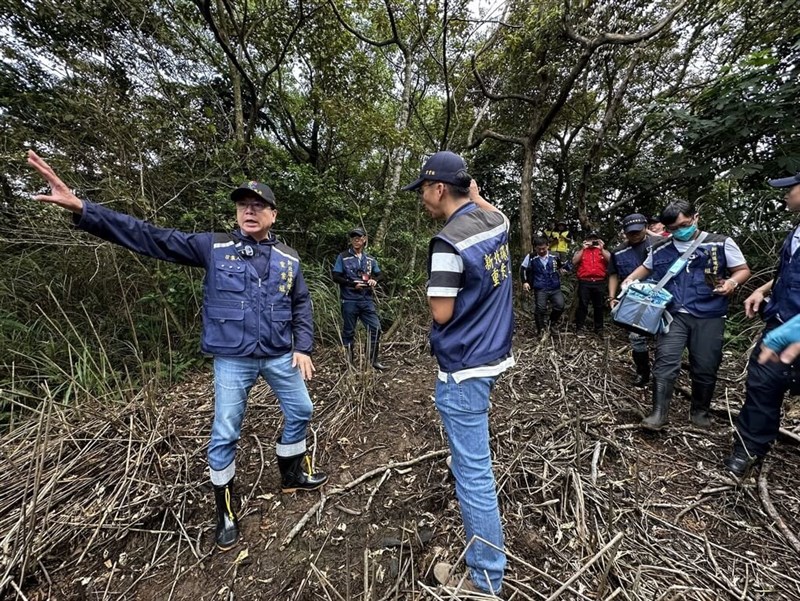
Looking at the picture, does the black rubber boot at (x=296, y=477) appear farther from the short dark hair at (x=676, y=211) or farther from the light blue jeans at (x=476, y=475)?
the short dark hair at (x=676, y=211)

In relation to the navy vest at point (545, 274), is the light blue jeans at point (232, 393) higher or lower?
lower

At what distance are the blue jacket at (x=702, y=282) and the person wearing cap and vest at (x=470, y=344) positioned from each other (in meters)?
2.19

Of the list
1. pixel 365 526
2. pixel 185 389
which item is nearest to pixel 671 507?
pixel 365 526

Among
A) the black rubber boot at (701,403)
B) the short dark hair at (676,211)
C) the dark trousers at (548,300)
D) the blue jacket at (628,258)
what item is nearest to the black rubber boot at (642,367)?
the black rubber boot at (701,403)

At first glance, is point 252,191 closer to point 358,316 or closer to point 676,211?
point 358,316

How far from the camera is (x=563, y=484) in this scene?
2.14 metres

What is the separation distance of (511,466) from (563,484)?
1.05ft

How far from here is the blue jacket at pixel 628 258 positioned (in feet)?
14.0

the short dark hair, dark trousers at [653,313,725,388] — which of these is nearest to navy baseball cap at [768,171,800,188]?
the short dark hair

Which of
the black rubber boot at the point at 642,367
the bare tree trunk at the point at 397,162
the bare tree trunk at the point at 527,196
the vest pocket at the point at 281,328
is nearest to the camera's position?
the vest pocket at the point at 281,328

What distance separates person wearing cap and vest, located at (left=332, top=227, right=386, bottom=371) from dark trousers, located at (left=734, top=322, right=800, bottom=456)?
3.40 meters

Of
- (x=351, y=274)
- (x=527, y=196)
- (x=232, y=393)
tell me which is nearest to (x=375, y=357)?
(x=351, y=274)

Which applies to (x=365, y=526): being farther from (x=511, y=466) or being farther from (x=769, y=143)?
(x=769, y=143)

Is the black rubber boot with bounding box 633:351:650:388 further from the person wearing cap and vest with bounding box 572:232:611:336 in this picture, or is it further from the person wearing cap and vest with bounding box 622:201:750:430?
the person wearing cap and vest with bounding box 572:232:611:336
